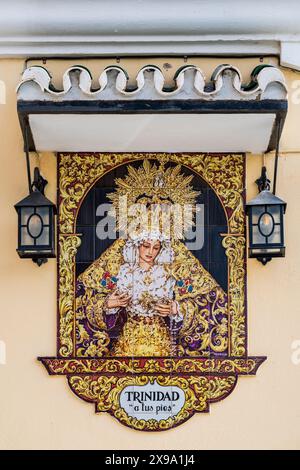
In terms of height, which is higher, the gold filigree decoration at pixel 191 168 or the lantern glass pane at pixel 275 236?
the gold filigree decoration at pixel 191 168

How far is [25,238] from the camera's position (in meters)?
5.72

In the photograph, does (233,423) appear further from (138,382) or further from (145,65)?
(145,65)

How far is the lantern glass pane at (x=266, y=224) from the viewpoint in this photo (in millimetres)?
5730

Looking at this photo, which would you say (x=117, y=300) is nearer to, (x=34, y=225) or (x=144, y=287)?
(x=144, y=287)

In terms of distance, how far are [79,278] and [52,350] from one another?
1.52ft

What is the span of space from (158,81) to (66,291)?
1394mm

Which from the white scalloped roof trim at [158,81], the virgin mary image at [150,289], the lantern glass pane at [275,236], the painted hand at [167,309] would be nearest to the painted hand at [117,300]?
the virgin mary image at [150,289]

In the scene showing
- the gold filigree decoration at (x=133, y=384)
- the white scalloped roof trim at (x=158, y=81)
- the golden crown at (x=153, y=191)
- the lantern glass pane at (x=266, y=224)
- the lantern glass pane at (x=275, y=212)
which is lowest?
the gold filigree decoration at (x=133, y=384)

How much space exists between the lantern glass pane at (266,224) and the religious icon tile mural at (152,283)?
0.32 m

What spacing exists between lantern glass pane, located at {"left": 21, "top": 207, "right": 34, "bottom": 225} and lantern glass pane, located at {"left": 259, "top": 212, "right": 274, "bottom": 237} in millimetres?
1336

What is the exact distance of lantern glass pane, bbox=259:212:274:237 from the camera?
5.73 m

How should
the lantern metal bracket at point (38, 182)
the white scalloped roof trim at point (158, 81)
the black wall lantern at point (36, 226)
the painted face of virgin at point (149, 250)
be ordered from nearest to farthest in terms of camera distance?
the white scalloped roof trim at point (158, 81) → the black wall lantern at point (36, 226) → the lantern metal bracket at point (38, 182) → the painted face of virgin at point (149, 250)

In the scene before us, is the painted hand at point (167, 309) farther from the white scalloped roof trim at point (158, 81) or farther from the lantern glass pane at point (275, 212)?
the white scalloped roof trim at point (158, 81)

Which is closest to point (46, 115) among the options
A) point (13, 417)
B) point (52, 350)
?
point (52, 350)
